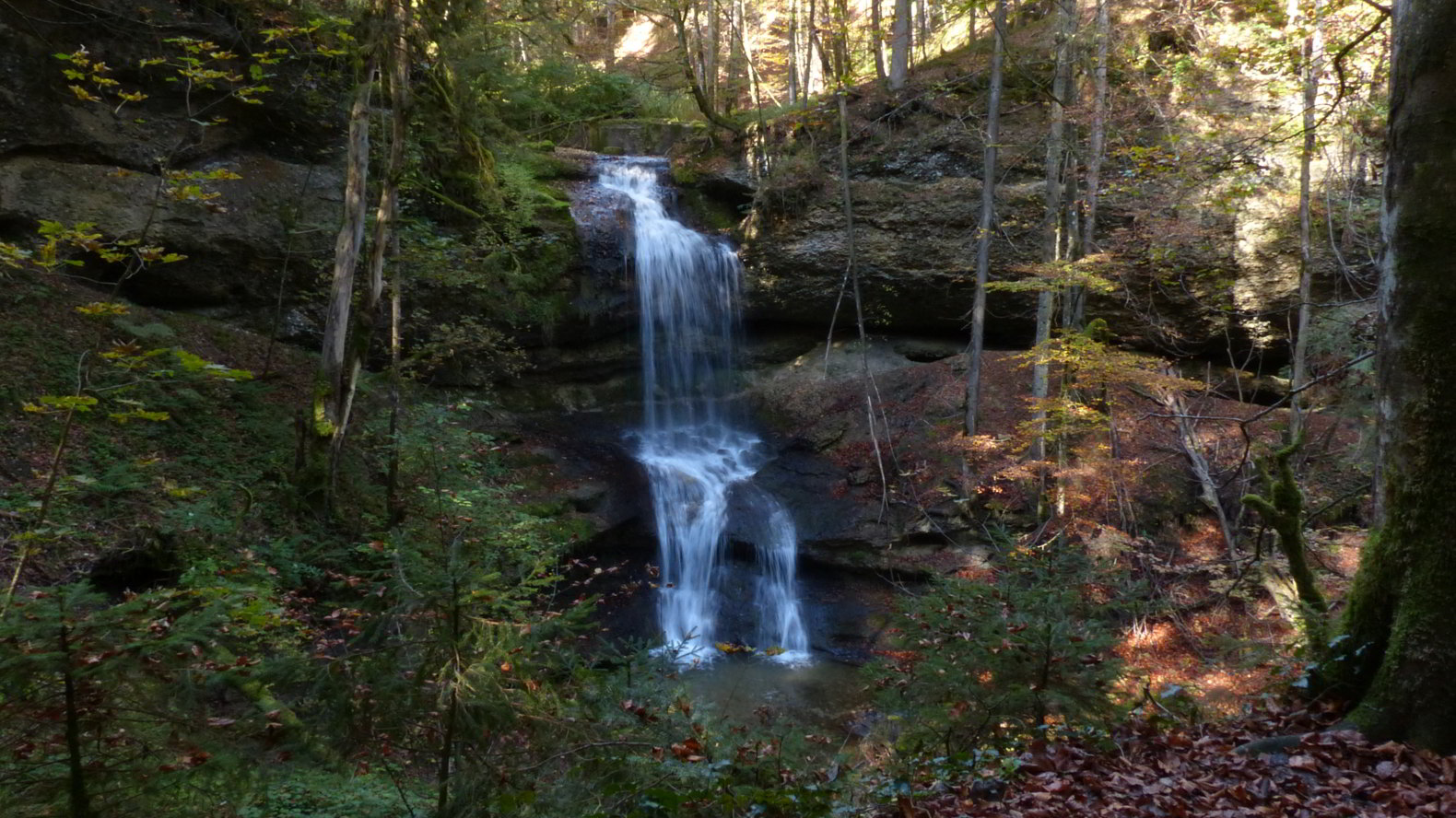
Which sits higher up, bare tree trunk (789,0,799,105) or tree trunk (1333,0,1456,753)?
bare tree trunk (789,0,799,105)

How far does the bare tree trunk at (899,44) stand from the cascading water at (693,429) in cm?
542

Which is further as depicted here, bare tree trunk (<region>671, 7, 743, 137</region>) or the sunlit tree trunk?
the sunlit tree trunk

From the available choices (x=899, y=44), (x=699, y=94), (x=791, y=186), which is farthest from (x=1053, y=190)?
(x=699, y=94)

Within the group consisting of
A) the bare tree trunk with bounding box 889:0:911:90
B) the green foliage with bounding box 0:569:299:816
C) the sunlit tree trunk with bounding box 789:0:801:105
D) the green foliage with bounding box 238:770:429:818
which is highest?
the sunlit tree trunk with bounding box 789:0:801:105

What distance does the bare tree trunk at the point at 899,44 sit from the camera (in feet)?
53.2

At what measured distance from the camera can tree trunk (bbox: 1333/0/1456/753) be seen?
2963mm

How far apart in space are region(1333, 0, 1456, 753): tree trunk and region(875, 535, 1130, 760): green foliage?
3.53 ft

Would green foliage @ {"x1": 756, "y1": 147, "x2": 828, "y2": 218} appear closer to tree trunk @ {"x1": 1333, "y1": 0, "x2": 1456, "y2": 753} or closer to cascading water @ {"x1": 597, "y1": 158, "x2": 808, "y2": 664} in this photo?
→ cascading water @ {"x1": 597, "y1": 158, "x2": 808, "y2": 664}

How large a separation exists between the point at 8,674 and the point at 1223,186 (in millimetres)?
15004

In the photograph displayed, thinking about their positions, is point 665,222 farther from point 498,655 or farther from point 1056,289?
point 498,655

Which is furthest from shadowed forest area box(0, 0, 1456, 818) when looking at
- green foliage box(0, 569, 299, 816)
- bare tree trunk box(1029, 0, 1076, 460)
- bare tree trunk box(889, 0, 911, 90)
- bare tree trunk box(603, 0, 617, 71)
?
bare tree trunk box(603, 0, 617, 71)

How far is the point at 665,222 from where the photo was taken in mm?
15680

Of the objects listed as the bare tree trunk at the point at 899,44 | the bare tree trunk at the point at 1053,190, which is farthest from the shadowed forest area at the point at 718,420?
the bare tree trunk at the point at 899,44

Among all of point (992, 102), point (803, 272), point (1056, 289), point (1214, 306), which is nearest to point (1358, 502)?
point (1214, 306)
